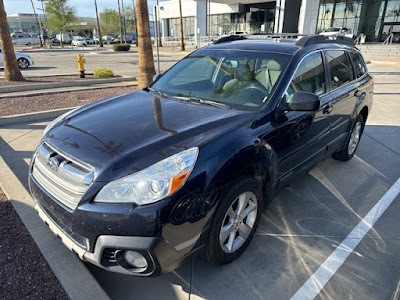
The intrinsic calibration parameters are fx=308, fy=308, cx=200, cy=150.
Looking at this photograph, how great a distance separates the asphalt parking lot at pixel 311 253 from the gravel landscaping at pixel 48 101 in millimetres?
3310

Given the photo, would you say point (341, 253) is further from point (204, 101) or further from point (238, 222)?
point (204, 101)

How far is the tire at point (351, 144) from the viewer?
4586 mm

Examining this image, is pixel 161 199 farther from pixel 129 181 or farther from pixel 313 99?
pixel 313 99

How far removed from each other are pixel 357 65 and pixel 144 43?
21.9 ft

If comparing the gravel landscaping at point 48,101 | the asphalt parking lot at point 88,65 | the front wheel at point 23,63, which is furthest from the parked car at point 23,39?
the gravel landscaping at point 48,101

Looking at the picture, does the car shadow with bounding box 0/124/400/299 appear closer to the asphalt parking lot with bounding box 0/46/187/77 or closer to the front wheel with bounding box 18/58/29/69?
the asphalt parking lot with bounding box 0/46/187/77

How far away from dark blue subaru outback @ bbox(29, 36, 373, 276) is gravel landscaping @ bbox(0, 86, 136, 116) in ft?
16.8

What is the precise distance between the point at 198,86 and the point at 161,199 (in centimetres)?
178

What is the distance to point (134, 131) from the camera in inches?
94.5

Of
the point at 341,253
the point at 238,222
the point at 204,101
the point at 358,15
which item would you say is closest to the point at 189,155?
the point at 238,222

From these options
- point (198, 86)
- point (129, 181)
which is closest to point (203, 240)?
point (129, 181)

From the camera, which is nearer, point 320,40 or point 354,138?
point 320,40

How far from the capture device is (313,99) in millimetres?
2736

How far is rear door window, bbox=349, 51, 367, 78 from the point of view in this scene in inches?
173
